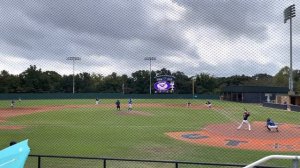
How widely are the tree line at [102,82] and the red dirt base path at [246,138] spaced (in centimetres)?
215

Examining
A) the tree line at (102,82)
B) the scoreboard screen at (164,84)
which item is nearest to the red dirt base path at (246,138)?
the tree line at (102,82)

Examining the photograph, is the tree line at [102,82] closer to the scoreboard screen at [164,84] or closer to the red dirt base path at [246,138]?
the scoreboard screen at [164,84]

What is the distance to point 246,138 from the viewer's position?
15.6 meters

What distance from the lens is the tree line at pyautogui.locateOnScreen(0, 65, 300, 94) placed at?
1216 centimetres

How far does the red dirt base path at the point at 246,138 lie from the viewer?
44.2ft

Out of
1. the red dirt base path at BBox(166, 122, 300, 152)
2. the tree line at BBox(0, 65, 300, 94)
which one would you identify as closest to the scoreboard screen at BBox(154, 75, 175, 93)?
the tree line at BBox(0, 65, 300, 94)

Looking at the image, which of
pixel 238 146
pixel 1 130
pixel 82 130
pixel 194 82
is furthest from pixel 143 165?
pixel 1 130

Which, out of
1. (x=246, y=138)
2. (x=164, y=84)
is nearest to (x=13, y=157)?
(x=164, y=84)

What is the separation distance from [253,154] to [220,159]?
1667mm

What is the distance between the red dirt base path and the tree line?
2149mm

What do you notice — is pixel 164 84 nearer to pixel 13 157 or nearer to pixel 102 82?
pixel 13 157

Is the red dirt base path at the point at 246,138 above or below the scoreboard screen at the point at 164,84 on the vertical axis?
below

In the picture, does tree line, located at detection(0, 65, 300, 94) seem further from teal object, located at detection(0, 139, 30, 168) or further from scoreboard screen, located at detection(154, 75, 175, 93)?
teal object, located at detection(0, 139, 30, 168)

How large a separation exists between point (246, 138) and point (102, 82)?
10268 millimetres
